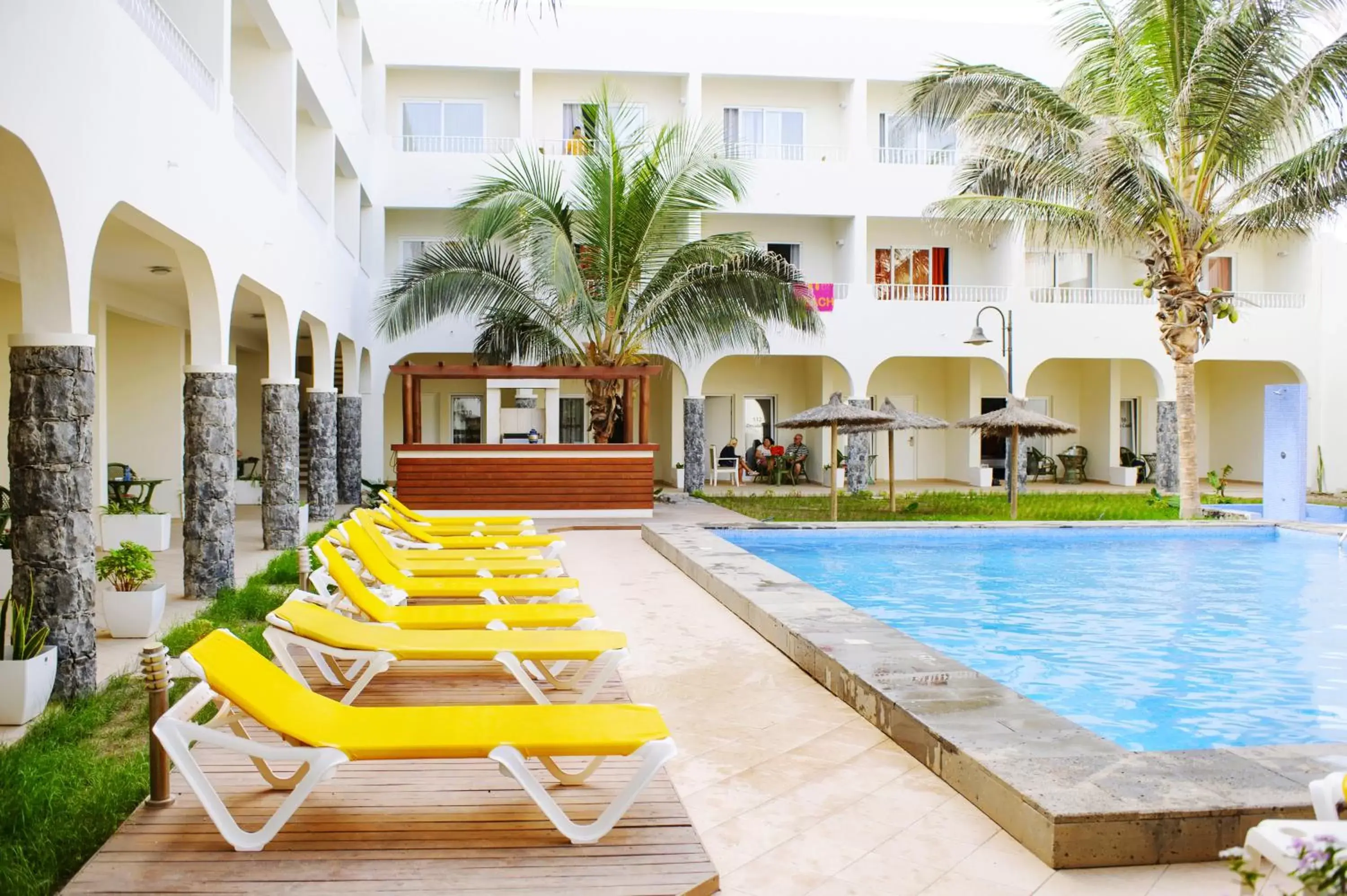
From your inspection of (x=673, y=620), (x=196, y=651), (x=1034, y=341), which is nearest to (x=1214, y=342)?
(x=1034, y=341)

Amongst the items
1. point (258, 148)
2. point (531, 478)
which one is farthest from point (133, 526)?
point (531, 478)

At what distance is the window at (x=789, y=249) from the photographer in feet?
77.4

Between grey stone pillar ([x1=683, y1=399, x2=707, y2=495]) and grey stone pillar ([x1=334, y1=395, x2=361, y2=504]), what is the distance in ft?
20.9

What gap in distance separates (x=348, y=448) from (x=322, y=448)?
313cm

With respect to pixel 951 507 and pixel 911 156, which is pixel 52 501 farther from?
pixel 911 156

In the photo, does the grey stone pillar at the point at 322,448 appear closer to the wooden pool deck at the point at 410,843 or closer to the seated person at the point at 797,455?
the seated person at the point at 797,455

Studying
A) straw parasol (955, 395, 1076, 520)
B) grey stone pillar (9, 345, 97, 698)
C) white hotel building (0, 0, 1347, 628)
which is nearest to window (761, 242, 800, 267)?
white hotel building (0, 0, 1347, 628)

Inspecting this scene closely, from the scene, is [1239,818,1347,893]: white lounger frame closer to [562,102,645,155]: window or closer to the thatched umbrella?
the thatched umbrella

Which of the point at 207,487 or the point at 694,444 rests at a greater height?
the point at 694,444

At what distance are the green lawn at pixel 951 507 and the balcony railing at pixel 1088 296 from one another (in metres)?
4.58

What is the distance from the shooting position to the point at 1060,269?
82.4 feet

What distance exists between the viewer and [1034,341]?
22.6 m

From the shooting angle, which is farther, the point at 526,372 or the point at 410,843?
the point at 526,372

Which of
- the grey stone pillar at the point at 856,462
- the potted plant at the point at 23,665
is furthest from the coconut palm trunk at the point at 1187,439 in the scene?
the potted plant at the point at 23,665
